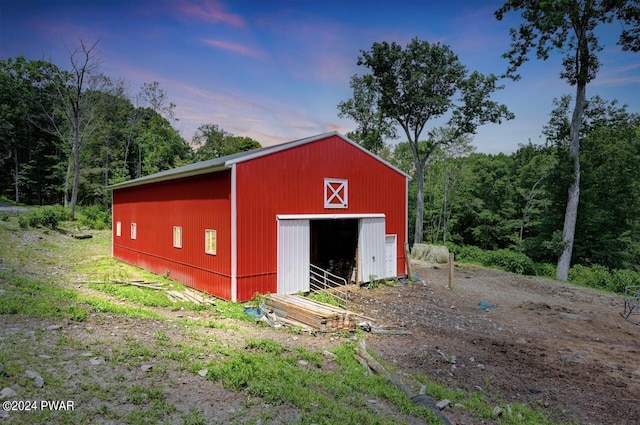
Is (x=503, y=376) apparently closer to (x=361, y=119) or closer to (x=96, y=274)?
(x=96, y=274)

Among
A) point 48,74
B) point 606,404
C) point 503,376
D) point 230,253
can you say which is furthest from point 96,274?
point 48,74

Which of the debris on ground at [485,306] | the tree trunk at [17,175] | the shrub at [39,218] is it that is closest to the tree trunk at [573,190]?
the debris on ground at [485,306]

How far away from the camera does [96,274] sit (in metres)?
14.2

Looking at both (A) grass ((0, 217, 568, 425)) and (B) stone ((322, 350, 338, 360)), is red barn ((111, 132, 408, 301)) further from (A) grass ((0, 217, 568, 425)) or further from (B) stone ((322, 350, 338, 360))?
(B) stone ((322, 350, 338, 360))

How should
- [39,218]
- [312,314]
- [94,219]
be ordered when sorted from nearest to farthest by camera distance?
1. [312,314]
2. [39,218]
3. [94,219]

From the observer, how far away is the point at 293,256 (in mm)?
12180

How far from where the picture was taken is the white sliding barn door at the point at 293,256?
11.9 m

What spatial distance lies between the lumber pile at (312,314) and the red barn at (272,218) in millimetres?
1350

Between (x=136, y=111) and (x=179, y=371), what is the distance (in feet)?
149

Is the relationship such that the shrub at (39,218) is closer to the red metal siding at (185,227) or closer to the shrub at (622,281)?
the red metal siding at (185,227)

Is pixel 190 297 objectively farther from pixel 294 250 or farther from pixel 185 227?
pixel 294 250

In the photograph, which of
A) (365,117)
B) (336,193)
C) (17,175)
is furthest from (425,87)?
(17,175)

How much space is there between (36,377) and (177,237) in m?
9.61

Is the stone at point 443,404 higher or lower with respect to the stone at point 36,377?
lower
